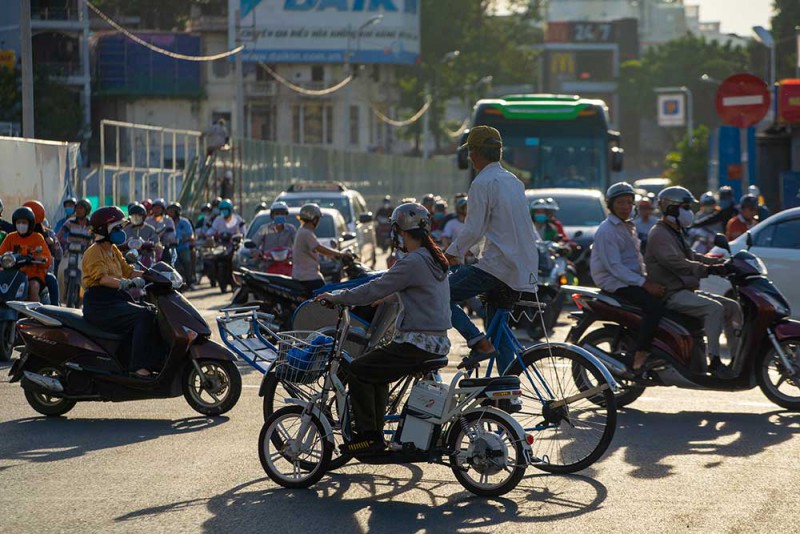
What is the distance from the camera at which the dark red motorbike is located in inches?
431

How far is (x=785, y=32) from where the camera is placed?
76.8 m

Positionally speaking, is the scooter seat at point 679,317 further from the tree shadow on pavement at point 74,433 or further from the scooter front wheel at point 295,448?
the scooter front wheel at point 295,448

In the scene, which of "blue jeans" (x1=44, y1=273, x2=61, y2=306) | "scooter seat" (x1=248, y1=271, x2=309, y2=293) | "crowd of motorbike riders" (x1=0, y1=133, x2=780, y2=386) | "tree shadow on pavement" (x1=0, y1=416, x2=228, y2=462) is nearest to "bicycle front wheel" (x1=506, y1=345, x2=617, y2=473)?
"crowd of motorbike riders" (x1=0, y1=133, x2=780, y2=386)

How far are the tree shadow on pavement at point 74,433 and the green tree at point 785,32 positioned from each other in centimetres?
6590

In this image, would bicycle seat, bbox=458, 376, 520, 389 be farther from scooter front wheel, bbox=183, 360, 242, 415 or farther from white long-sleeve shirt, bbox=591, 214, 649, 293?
scooter front wheel, bbox=183, 360, 242, 415

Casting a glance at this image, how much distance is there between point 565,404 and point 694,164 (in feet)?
185

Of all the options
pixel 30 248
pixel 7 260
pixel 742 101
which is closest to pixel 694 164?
pixel 742 101

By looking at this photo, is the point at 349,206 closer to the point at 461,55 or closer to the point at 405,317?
the point at 405,317

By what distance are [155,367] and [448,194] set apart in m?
60.6

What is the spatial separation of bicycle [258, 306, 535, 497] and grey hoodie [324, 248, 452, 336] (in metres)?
0.20

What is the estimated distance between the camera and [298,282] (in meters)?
15.3

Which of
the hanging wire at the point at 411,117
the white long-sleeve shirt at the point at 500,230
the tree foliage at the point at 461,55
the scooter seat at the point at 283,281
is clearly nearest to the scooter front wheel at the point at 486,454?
the white long-sleeve shirt at the point at 500,230

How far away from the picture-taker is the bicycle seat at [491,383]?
7.87 metres

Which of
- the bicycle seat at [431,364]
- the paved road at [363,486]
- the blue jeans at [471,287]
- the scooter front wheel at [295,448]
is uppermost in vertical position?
the blue jeans at [471,287]
